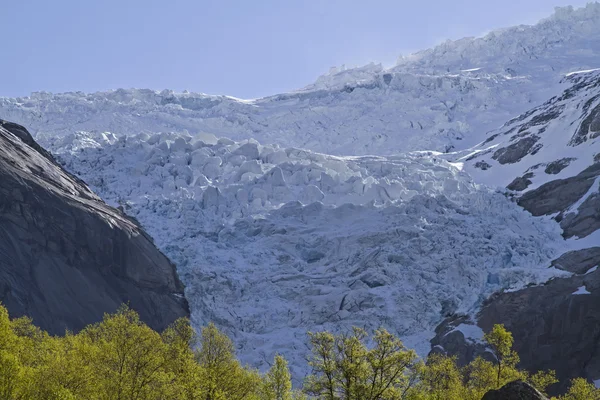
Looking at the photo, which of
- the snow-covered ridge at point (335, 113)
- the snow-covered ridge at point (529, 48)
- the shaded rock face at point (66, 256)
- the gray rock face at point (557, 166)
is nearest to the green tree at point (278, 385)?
the shaded rock face at point (66, 256)

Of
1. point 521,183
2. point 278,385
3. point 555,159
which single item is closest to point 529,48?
point 555,159

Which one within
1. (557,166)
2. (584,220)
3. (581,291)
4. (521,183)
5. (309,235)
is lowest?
(581,291)

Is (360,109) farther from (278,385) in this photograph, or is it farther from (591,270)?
(278,385)

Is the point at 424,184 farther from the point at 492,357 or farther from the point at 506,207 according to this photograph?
the point at 492,357

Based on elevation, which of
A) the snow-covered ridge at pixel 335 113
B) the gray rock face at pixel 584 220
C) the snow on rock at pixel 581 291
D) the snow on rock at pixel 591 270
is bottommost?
the snow on rock at pixel 581 291

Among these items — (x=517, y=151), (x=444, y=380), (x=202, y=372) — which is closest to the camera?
(x=202, y=372)

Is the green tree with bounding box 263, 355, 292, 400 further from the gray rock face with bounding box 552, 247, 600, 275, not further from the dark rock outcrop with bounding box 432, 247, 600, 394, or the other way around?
the gray rock face with bounding box 552, 247, 600, 275

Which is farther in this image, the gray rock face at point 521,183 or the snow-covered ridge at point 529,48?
the snow-covered ridge at point 529,48

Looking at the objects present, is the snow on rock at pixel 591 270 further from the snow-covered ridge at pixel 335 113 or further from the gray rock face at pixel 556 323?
the snow-covered ridge at pixel 335 113
